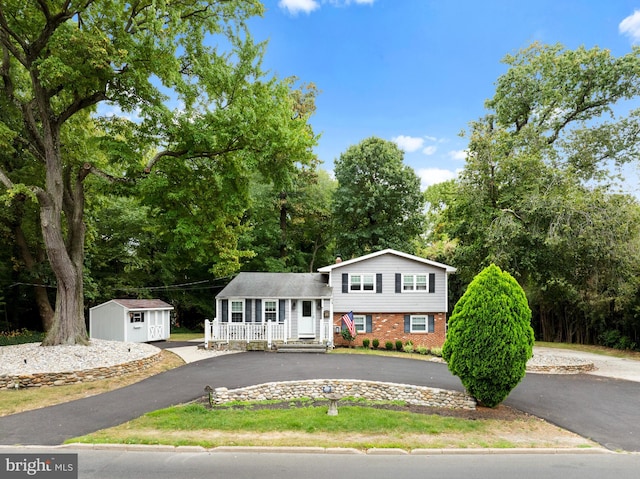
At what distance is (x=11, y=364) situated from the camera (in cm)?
1190

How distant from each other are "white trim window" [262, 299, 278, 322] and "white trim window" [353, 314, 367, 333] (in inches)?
169

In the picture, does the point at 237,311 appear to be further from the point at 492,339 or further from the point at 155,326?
the point at 492,339

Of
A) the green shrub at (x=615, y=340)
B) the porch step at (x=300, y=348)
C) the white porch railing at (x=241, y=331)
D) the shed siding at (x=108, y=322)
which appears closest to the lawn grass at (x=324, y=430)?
the porch step at (x=300, y=348)

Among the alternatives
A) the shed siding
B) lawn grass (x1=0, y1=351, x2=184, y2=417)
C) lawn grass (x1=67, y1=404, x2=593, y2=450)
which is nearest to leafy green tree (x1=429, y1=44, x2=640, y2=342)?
lawn grass (x1=67, y1=404, x2=593, y2=450)

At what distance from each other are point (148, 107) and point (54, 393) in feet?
31.3

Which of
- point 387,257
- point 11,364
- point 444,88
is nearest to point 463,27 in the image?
point 444,88

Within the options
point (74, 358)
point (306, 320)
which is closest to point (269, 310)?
point (306, 320)

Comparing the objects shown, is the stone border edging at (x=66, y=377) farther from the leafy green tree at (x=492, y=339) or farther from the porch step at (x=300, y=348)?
the leafy green tree at (x=492, y=339)

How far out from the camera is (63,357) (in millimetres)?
12750

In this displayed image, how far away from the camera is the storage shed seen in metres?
20.3

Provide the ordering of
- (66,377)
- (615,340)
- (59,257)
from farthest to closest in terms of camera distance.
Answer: (615,340) → (59,257) → (66,377)

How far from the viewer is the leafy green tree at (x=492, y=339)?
29.9ft

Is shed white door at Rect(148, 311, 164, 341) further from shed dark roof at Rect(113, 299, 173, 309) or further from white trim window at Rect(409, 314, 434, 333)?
white trim window at Rect(409, 314, 434, 333)

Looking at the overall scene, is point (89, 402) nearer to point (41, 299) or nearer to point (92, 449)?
point (92, 449)
